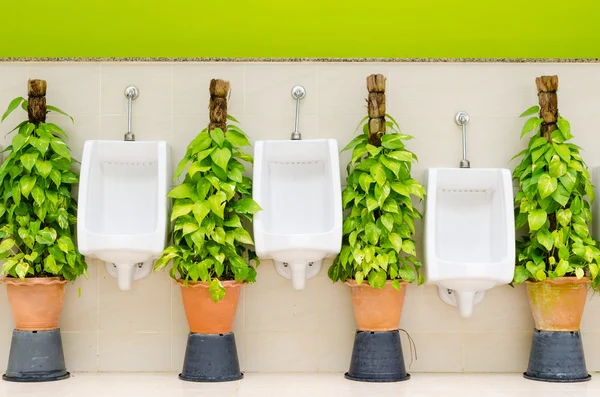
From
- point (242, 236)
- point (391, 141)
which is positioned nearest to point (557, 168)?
point (391, 141)

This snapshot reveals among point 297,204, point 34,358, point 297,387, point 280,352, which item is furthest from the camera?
point 280,352

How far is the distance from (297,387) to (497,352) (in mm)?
1127

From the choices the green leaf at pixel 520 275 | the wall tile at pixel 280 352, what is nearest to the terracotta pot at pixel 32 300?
the wall tile at pixel 280 352

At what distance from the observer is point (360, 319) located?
3840 mm

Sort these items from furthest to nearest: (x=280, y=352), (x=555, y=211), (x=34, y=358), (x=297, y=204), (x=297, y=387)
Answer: (x=280, y=352) < (x=297, y=204) < (x=555, y=211) < (x=34, y=358) < (x=297, y=387)

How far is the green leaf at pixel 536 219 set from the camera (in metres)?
3.76

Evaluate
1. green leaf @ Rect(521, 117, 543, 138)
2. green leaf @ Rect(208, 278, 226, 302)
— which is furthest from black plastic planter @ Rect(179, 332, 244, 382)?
green leaf @ Rect(521, 117, 543, 138)

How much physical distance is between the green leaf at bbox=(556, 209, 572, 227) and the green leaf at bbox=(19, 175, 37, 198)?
8.25 ft

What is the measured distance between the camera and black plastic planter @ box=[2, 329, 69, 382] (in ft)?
12.2

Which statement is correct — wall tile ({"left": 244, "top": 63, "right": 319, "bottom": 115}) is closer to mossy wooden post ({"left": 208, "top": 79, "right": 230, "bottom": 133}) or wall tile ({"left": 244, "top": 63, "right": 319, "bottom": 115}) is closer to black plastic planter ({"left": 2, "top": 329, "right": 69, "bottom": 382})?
mossy wooden post ({"left": 208, "top": 79, "right": 230, "bottom": 133})

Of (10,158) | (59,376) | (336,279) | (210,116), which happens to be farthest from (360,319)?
(10,158)

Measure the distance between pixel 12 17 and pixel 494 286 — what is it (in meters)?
2.83

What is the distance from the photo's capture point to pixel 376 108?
3854 mm

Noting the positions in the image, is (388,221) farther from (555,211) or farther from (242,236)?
(555,211)
